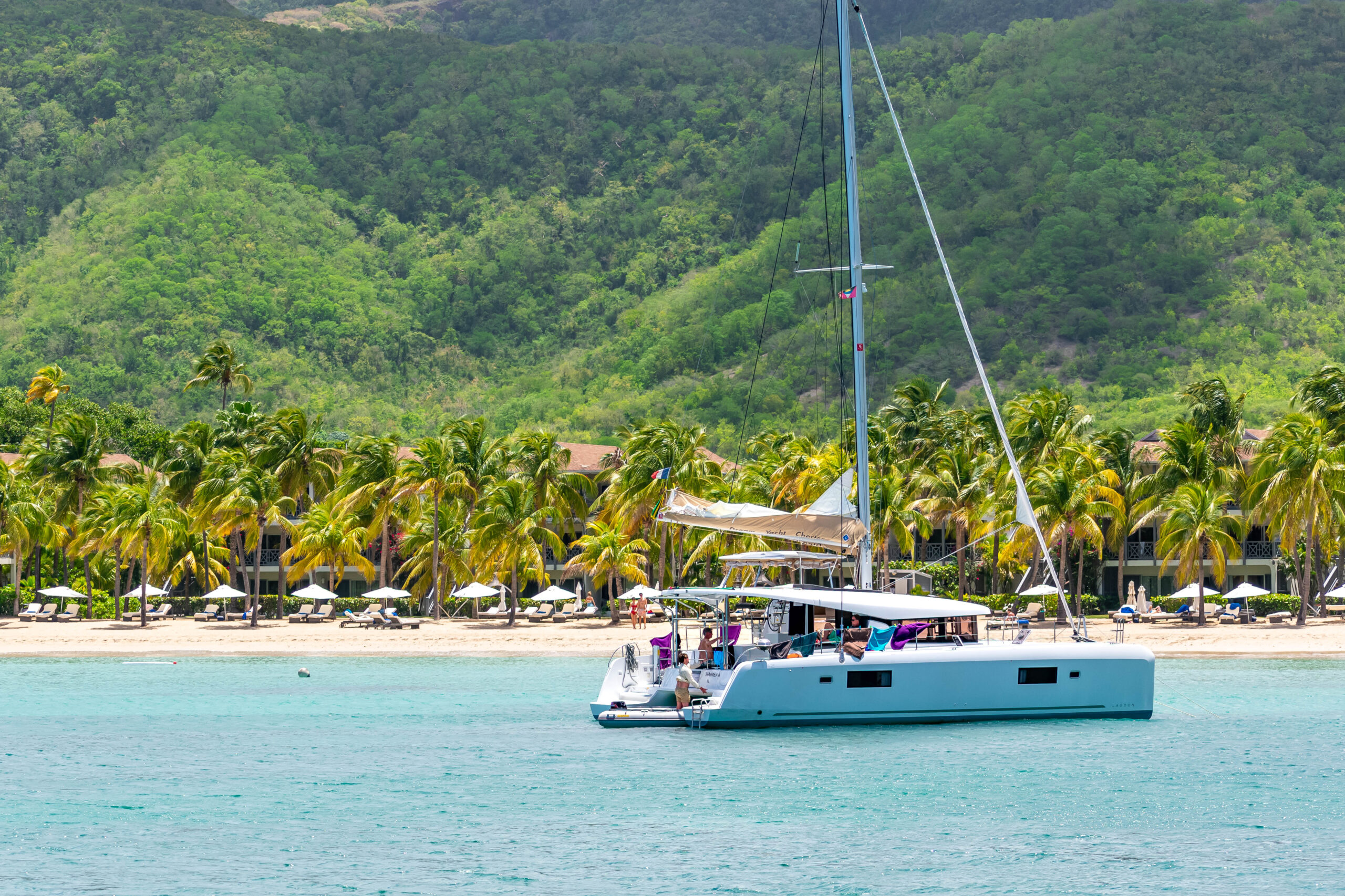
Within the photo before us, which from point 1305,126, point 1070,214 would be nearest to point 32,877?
point 1070,214

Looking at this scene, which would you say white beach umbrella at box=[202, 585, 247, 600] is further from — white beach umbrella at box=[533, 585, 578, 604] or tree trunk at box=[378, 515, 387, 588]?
white beach umbrella at box=[533, 585, 578, 604]

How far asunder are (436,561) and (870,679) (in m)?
42.7

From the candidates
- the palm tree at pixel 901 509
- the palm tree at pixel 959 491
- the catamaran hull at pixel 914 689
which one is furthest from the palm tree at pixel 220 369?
the catamaran hull at pixel 914 689

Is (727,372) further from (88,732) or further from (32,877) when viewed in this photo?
(32,877)

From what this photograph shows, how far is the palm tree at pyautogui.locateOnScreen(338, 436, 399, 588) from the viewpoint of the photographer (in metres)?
70.6

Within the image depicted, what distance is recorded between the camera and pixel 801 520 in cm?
2945

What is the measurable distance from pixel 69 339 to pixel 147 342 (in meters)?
9.69

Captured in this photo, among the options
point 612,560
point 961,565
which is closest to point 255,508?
point 612,560

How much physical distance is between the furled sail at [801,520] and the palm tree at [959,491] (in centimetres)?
3692

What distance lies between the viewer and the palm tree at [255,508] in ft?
217

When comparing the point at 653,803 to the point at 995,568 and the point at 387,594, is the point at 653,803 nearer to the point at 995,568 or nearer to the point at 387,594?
the point at 387,594

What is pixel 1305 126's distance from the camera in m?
177

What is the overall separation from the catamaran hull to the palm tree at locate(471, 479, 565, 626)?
118 ft

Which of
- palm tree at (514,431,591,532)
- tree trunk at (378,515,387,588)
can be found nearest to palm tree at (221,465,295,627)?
tree trunk at (378,515,387,588)
